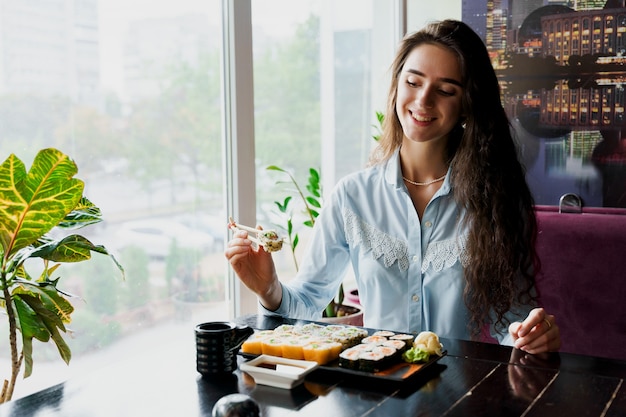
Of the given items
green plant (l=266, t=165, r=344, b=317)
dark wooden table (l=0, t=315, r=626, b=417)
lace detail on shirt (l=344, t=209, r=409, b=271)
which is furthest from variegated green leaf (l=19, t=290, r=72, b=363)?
green plant (l=266, t=165, r=344, b=317)

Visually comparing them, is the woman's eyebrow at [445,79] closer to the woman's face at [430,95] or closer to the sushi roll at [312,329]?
the woman's face at [430,95]

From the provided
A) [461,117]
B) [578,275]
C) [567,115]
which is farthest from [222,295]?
[567,115]

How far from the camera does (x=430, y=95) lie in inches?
87.5

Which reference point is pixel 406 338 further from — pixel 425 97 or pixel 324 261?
pixel 425 97

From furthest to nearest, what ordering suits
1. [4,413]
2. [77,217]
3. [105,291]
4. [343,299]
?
[343,299] < [105,291] < [77,217] < [4,413]

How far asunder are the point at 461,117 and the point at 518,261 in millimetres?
450

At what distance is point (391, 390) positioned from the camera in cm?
149

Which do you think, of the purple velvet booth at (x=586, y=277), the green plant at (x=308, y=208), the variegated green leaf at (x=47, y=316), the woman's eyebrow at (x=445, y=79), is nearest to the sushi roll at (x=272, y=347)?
the variegated green leaf at (x=47, y=316)

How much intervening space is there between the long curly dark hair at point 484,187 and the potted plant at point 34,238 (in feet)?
3.33

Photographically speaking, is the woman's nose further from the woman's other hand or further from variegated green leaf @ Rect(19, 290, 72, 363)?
variegated green leaf @ Rect(19, 290, 72, 363)

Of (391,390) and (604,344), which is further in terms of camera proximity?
(604,344)

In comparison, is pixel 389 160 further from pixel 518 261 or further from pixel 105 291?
pixel 105 291

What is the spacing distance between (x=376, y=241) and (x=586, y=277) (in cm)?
110

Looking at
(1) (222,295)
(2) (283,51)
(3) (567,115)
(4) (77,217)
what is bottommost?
(1) (222,295)
